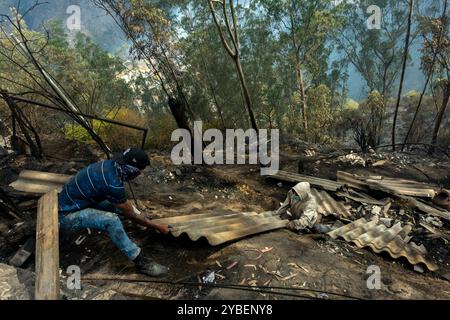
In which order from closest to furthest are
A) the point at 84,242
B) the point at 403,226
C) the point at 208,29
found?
the point at 84,242, the point at 403,226, the point at 208,29

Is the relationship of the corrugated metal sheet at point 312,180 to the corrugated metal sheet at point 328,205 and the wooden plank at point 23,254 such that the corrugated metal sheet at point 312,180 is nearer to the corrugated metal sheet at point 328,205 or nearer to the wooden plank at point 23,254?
the corrugated metal sheet at point 328,205

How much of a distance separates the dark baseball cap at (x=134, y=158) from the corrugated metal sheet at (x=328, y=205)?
9.80ft

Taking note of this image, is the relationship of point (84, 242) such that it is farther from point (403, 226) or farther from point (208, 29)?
point (208, 29)

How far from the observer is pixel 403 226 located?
5328 mm

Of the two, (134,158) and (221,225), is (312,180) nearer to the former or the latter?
(221,225)

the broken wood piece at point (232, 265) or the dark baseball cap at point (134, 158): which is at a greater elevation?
the dark baseball cap at point (134, 158)

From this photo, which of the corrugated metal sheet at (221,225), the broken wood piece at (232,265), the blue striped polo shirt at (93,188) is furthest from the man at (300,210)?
the blue striped polo shirt at (93,188)

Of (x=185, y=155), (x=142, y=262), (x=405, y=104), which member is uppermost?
(x=405, y=104)

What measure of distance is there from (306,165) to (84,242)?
597cm

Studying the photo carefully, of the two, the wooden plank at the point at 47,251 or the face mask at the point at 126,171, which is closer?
the wooden plank at the point at 47,251

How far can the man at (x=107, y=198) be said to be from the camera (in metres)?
3.32

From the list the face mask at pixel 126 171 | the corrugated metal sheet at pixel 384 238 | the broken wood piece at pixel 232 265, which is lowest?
the corrugated metal sheet at pixel 384 238

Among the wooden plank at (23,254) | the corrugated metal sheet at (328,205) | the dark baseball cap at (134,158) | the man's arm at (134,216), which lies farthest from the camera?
the corrugated metal sheet at (328,205)
